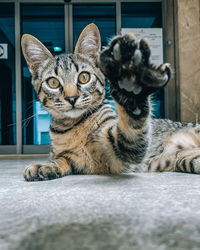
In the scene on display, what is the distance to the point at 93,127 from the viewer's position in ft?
4.38

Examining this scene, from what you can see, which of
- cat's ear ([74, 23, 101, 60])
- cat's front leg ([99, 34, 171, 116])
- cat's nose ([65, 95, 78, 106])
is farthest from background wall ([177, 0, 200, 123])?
cat's front leg ([99, 34, 171, 116])

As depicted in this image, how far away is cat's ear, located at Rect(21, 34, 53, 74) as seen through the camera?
1474 mm

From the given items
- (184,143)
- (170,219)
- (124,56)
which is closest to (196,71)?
(184,143)

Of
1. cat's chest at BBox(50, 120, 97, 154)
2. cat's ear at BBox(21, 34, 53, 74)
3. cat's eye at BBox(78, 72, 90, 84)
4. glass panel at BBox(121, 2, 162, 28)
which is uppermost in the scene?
glass panel at BBox(121, 2, 162, 28)

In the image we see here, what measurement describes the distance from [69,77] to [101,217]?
0.89 meters

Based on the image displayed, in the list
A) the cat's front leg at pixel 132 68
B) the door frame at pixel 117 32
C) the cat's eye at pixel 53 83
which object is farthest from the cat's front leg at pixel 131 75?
the door frame at pixel 117 32

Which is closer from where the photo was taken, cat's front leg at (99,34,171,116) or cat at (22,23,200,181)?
cat's front leg at (99,34,171,116)

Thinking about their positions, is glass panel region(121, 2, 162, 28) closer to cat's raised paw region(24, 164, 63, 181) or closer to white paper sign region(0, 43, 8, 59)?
white paper sign region(0, 43, 8, 59)

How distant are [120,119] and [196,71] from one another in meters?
2.54

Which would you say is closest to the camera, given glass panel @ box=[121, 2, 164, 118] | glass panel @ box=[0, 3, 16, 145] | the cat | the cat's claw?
the cat's claw

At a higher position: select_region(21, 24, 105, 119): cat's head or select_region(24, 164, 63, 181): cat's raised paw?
select_region(21, 24, 105, 119): cat's head

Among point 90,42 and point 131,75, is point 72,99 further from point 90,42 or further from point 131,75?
point 131,75

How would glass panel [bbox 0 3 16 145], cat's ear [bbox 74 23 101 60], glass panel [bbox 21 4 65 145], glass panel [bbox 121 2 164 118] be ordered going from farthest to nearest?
glass panel [bbox 0 3 16 145] → glass panel [bbox 21 4 65 145] → glass panel [bbox 121 2 164 118] → cat's ear [bbox 74 23 101 60]

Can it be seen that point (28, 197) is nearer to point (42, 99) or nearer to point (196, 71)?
point (42, 99)
